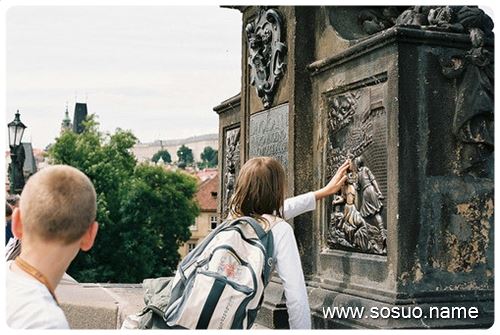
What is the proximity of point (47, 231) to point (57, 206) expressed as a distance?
0.09 m

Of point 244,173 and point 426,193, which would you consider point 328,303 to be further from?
point 244,173

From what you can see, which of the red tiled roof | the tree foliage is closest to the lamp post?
the tree foliage

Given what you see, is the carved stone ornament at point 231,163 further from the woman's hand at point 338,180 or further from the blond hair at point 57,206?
the blond hair at point 57,206

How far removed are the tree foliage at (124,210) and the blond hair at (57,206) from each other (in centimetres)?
3125

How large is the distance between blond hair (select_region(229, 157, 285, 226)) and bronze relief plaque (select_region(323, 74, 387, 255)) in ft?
3.70

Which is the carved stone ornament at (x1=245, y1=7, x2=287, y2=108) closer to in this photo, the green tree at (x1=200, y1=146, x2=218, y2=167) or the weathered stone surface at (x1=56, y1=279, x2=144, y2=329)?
the weathered stone surface at (x1=56, y1=279, x2=144, y2=329)

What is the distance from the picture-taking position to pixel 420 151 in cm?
456

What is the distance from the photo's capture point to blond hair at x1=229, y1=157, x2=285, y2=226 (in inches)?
152

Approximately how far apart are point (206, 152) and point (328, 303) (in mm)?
145098

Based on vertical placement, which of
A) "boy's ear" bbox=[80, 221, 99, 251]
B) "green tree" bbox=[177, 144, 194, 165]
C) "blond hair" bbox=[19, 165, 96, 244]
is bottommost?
"boy's ear" bbox=[80, 221, 99, 251]

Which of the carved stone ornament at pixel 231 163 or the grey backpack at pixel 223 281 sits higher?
the carved stone ornament at pixel 231 163

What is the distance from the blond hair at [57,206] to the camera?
2.21 m

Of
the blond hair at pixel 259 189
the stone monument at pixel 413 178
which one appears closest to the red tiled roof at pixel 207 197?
the stone monument at pixel 413 178

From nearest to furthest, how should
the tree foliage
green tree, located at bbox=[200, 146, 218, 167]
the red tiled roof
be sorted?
the tree foliage → the red tiled roof → green tree, located at bbox=[200, 146, 218, 167]
